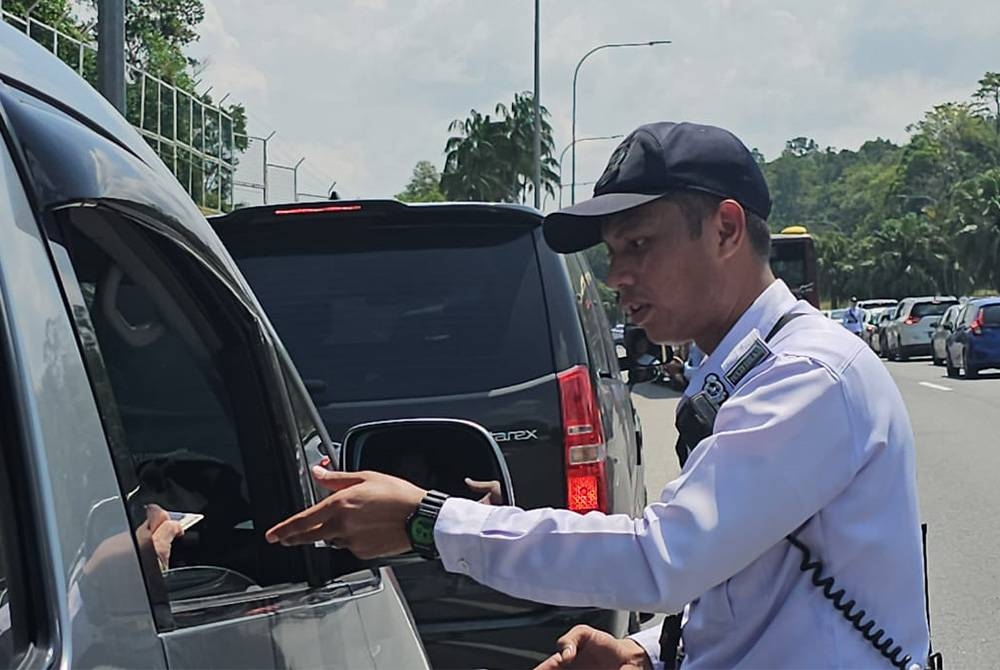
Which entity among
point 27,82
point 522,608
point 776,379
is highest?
point 27,82

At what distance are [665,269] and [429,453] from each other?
0.67 m

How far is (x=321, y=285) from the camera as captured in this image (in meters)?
5.26

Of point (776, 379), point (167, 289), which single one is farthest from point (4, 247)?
point (776, 379)

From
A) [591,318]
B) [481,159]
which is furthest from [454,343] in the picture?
[481,159]

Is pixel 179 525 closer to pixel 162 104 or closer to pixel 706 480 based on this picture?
pixel 706 480

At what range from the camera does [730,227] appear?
2.26m

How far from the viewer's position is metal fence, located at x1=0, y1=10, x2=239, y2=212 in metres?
21.0

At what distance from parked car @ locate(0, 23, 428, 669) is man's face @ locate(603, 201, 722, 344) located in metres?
0.67

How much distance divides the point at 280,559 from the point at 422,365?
8.27ft

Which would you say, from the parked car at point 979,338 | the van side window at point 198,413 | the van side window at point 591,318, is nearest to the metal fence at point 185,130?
the van side window at point 591,318

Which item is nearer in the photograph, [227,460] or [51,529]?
[51,529]

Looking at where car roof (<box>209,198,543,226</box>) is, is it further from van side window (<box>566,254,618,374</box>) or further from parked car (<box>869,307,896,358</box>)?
parked car (<box>869,307,896,358</box>)

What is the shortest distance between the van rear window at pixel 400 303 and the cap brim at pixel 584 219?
99.1 inches

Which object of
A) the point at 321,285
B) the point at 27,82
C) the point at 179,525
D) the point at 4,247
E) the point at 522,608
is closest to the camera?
the point at 4,247
